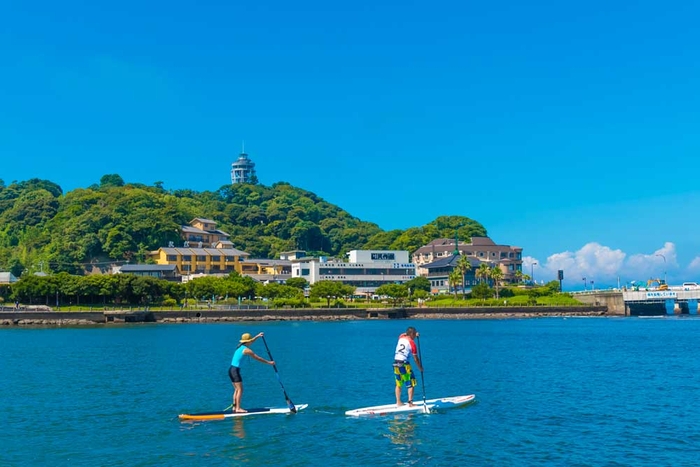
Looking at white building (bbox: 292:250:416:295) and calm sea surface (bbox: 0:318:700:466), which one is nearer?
calm sea surface (bbox: 0:318:700:466)

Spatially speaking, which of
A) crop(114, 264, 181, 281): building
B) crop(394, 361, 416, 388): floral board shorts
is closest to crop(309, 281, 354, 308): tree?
crop(114, 264, 181, 281): building

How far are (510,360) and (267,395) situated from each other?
21350 mm

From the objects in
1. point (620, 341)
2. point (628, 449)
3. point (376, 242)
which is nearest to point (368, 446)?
point (628, 449)

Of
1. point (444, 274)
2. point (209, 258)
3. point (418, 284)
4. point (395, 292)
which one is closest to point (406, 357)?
point (395, 292)

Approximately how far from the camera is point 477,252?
17300 cm

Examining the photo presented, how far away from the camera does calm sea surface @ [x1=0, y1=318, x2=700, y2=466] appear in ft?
69.3

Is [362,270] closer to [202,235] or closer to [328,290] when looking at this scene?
[328,290]

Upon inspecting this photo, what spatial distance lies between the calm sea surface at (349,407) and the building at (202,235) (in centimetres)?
11538

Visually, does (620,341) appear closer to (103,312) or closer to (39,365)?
(39,365)

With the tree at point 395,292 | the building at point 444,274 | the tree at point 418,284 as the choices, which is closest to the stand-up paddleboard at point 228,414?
the tree at point 395,292

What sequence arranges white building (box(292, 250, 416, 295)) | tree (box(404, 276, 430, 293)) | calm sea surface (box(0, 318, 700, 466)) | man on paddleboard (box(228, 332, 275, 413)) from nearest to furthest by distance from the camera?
calm sea surface (box(0, 318, 700, 466)), man on paddleboard (box(228, 332, 275, 413)), tree (box(404, 276, 430, 293)), white building (box(292, 250, 416, 295))

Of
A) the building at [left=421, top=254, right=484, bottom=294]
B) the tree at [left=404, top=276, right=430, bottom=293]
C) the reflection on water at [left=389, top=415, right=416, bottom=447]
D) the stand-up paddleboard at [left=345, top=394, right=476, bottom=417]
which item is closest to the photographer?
the reflection on water at [left=389, top=415, right=416, bottom=447]

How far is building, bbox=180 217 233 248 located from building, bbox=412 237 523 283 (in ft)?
162

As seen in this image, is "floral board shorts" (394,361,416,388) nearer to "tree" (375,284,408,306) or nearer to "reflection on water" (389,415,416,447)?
"reflection on water" (389,415,416,447)
